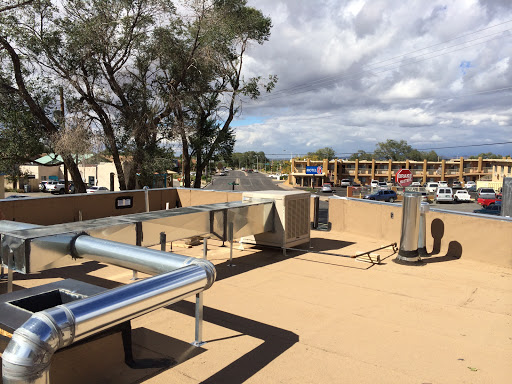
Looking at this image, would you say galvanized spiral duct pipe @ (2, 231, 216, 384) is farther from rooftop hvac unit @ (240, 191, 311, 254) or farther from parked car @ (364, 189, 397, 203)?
parked car @ (364, 189, 397, 203)

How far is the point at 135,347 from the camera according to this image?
5.19m

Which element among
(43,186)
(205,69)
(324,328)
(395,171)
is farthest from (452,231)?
(395,171)

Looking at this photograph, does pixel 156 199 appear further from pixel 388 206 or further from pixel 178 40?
pixel 178 40

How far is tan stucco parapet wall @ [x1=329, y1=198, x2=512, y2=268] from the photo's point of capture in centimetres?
974

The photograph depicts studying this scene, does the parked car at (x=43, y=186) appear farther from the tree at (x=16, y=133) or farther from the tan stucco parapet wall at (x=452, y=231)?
the tan stucco parapet wall at (x=452, y=231)

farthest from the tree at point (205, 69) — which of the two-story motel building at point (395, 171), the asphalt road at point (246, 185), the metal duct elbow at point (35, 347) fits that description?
the two-story motel building at point (395, 171)

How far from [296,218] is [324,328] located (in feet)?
17.8

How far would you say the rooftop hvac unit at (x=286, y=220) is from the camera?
10.8 metres

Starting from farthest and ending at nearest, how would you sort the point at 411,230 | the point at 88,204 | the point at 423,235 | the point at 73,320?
1. the point at 88,204
2. the point at 423,235
3. the point at 411,230
4. the point at 73,320

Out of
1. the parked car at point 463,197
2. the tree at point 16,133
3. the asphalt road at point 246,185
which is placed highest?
the tree at point 16,133

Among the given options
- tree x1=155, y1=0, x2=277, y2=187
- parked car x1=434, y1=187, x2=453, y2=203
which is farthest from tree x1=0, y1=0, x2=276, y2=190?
parked car x1=434, y1=187, x2=453, y2=203

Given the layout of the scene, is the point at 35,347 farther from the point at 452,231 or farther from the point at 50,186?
the point at 50,186

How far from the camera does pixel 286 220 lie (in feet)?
35.4

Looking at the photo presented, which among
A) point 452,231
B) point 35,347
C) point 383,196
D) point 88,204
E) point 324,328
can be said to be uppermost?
point 35,347
